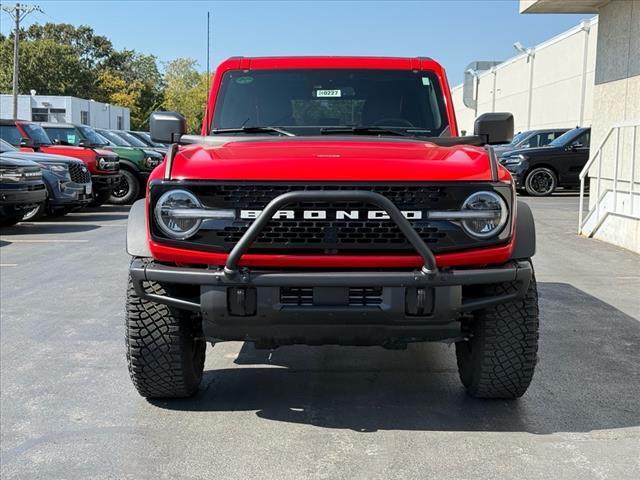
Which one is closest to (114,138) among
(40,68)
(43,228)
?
(43,228)

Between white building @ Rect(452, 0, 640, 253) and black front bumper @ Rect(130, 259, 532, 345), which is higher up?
white building @ Rect(452, 0, 640, 253)

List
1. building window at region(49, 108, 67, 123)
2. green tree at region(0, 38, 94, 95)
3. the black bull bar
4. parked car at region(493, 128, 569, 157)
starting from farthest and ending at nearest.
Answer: green tree at region(0, 38, 94, 95) → building window at region(49, 108, 67, 123) → parked car at region(493, 128, 569, 157) → the black bull bar

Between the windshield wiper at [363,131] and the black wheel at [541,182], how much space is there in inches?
590

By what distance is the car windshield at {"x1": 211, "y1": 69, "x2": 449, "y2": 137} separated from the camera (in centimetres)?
497

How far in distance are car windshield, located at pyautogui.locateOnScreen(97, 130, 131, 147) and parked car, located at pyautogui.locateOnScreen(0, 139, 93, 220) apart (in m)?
5.01

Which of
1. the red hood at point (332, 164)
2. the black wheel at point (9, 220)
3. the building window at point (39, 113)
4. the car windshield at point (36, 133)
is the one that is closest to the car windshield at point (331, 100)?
the red hood at point (332, 164)

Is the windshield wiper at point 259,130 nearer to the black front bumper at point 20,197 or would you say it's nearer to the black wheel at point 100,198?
the black front bumper at point 20,197

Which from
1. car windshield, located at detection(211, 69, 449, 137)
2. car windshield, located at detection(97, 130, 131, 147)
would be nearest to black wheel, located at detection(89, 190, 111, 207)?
car windshield, located at detection(97, 130, 131, 147)

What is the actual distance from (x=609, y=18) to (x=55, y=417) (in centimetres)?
1062

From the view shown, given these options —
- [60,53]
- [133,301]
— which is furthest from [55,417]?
[60,53]

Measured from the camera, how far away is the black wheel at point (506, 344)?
3.83 metres

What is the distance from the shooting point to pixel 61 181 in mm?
13719

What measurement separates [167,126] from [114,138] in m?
15.5

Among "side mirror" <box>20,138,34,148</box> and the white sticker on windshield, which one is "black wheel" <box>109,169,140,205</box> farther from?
the white sticker on windshield
